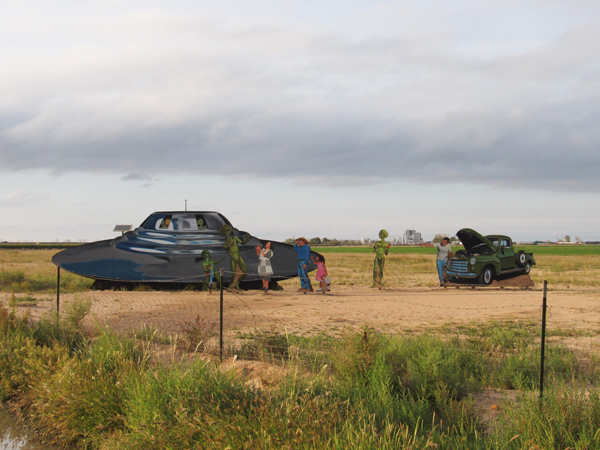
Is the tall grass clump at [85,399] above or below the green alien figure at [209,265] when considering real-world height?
below

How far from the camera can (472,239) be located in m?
20.3

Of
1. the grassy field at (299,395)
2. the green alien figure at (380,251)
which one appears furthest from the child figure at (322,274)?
the grassy field at (299,395)

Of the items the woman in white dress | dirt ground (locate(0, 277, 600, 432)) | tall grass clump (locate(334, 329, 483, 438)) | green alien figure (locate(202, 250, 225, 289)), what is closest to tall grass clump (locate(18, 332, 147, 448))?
dirt ground (locate(0, 277, 600, 432))

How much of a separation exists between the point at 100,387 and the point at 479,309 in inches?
441

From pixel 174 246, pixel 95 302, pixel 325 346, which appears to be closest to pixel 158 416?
pixel 325 346

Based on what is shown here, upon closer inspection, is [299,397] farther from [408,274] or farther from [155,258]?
[408,274]

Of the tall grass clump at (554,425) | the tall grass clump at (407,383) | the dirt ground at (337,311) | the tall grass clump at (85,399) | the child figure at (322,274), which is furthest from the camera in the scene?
the child figure at (322,274)

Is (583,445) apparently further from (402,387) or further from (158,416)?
(158,416)

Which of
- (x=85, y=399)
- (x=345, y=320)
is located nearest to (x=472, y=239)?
(x=345, y=320)

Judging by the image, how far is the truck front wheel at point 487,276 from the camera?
1989cm

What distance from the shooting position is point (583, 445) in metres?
3.96

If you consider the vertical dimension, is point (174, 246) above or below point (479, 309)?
above

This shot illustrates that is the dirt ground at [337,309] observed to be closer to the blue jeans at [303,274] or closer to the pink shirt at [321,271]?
the blue jeans at [303,274]

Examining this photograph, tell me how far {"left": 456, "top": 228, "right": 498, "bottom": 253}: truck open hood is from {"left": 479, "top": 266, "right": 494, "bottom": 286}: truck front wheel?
77 centimetres
